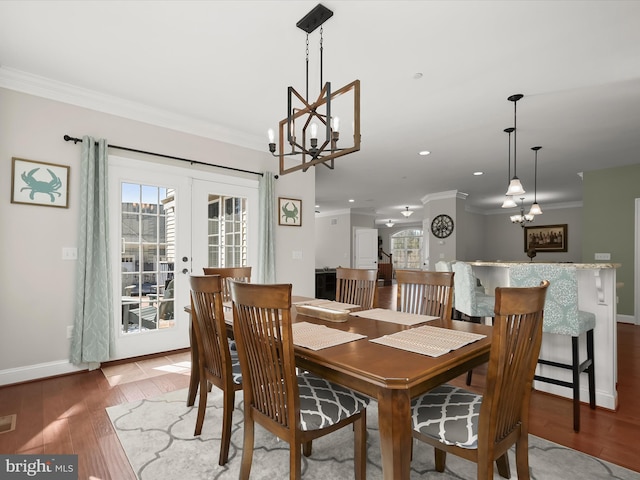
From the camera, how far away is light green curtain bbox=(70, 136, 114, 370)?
302 cm

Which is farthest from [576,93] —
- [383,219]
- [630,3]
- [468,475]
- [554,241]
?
[383,219]

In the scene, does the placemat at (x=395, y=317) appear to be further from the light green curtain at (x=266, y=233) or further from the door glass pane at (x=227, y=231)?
the door glass pane at (x=227, y=231)

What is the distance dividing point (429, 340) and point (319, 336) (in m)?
0.50

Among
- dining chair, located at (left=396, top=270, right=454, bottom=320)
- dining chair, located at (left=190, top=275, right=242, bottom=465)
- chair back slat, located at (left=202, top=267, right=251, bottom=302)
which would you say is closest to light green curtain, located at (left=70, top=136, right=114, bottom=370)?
chair back slat, located at (left=202, top=267, right=251, bottom=302)

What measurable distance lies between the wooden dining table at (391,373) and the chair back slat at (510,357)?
166 mm

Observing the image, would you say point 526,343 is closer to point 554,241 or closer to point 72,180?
point 72,180

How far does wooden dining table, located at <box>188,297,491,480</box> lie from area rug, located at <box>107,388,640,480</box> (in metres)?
0.67

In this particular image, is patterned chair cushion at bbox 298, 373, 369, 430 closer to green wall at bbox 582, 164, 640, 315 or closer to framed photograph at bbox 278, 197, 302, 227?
framed photograph at bbox 278, 197, 302, 227

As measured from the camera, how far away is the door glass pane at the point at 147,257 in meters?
3.41

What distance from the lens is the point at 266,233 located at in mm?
4316

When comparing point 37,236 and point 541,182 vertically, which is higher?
point 541,182

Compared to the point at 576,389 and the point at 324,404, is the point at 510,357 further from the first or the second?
the point at 576,389

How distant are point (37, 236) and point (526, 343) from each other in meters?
3.64

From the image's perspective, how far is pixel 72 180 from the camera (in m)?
3.07
